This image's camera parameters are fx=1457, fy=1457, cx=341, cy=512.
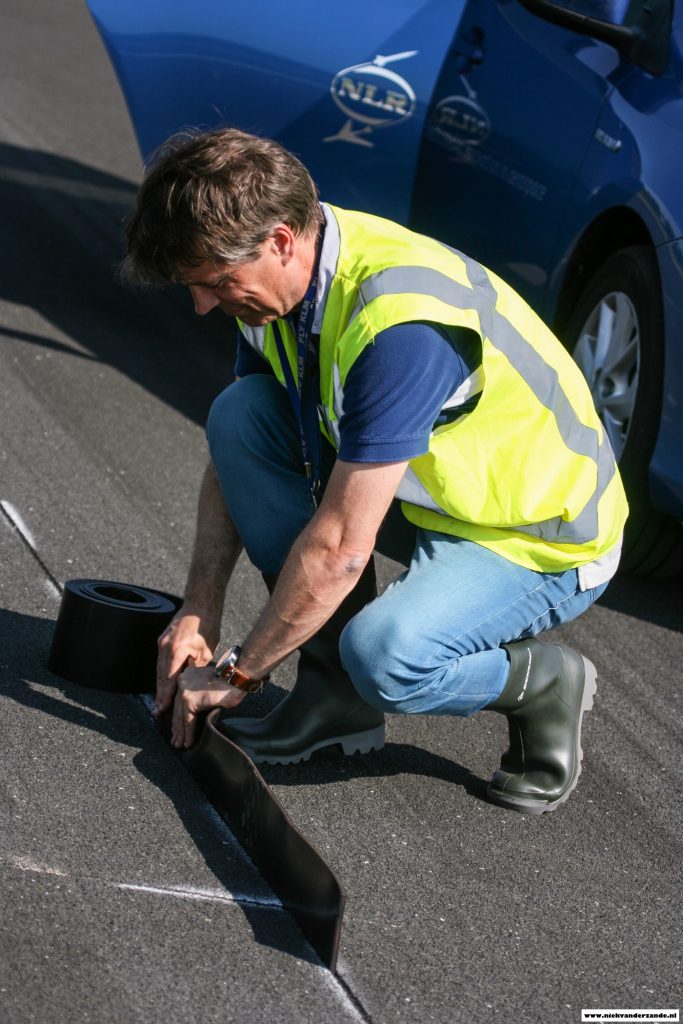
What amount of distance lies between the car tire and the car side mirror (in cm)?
61

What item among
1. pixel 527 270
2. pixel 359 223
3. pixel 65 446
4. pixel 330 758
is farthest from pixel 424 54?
pixel 330 758

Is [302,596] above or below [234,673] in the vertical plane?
above

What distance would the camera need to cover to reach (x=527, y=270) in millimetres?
4895

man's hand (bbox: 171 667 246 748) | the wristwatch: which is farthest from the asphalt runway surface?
the wristwatch

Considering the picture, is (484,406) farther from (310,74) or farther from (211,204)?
(310,74)

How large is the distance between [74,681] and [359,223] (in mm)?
1258

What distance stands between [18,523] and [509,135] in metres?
2.10

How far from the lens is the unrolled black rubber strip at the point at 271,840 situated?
2543 mm

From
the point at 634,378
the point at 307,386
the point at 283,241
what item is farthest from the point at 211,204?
the point at 634,378

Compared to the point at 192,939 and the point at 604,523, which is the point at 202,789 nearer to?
the point at 192,939

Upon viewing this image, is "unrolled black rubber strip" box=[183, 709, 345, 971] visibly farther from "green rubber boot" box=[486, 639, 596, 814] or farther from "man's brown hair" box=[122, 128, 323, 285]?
"man's brown hair" box=[122, 128, 323, 285]

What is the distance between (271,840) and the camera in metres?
2.74

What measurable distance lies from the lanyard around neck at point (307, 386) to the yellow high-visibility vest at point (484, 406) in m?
0.02

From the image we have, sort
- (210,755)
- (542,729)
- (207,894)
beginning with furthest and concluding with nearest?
(542,729) < (210,755) < (207,894)
